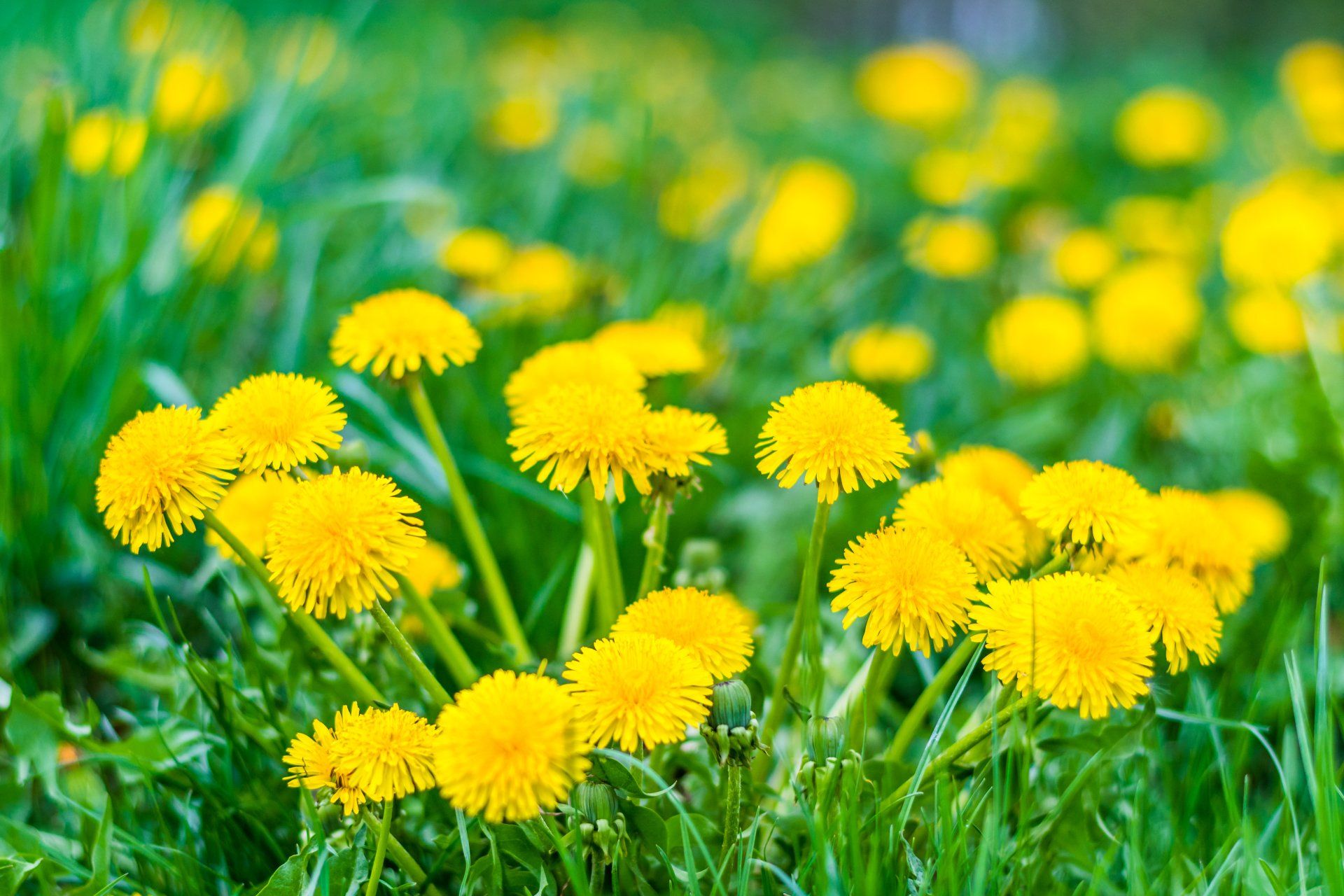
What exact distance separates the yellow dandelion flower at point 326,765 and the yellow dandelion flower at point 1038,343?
1.61m

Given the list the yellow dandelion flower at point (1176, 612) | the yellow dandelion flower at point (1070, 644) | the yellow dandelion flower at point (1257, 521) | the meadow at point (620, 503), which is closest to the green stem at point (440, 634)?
the meadow at point (620, 503)

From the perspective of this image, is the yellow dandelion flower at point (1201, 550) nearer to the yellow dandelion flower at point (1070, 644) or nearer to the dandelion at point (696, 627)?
the yellow dandelion flower at point (1070, 644)

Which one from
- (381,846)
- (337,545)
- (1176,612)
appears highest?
(1176,612)

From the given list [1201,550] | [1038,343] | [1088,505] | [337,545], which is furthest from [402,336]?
[1038,343]

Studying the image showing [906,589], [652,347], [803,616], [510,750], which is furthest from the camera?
[652,347]

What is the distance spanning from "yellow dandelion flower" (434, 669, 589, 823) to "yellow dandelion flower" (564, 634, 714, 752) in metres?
0.02

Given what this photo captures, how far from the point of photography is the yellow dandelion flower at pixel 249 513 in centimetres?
112

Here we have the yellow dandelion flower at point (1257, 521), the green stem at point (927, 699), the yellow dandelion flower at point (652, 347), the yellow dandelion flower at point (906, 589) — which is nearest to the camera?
the yellow dandelion flower at point (906, 589)

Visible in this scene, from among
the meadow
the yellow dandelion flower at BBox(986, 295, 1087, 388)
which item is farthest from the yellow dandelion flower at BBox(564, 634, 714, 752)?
the yellow dandelion flower at BBox(986, 295, 1087, 388)

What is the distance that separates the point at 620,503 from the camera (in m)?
1.40

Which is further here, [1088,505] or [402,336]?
[402,336]

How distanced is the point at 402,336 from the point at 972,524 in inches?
21.5

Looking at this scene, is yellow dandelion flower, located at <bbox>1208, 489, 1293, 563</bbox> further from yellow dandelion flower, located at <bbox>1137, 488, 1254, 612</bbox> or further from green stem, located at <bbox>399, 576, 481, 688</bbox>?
green stem, located at <bbox>399, 576, 481, 688</bbox>

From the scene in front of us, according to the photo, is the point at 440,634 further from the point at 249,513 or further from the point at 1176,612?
the point at 1176,612
